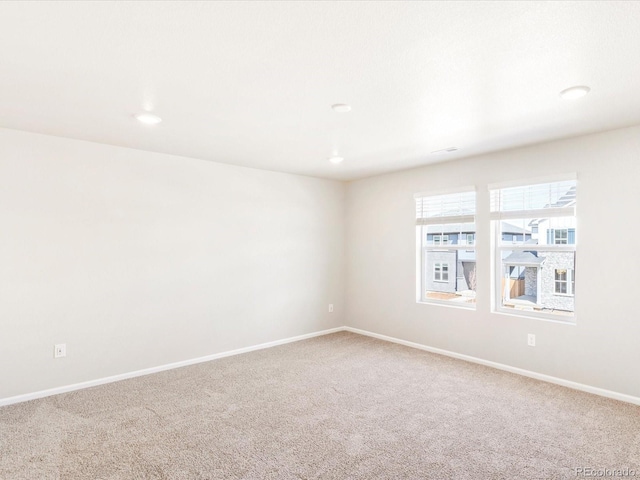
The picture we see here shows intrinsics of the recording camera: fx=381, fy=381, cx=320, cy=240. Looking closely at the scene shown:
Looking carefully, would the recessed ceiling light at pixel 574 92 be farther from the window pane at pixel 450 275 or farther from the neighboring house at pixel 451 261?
the window pane at pixel 450 275

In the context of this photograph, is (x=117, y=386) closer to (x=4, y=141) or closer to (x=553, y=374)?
(x=4, y=141)

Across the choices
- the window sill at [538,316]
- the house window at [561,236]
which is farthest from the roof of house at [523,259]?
the window sill at [538,316]

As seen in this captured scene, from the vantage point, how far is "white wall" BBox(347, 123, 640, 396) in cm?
328

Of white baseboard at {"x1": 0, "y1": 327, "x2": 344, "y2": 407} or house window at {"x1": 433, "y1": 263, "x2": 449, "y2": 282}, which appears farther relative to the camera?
house window at {"x1": 433, "y1": 263, "x2": 449, "y2": 282}

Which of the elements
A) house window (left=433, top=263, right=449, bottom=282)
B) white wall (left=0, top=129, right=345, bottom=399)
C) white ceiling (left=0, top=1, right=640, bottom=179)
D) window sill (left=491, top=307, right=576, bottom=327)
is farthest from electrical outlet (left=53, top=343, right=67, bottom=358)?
window sill (left=491, top=307, right=576, bottom=327)

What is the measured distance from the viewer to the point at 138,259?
13.1ft

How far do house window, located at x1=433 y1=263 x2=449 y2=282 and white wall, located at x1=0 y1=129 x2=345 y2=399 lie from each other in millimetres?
1687

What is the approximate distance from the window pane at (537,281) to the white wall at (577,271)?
17 centimetres

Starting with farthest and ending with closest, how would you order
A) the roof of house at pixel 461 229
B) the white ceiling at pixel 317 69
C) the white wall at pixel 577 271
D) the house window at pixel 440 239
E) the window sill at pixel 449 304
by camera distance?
1. the house window at pixel 440 239
2. the window sill at pixel 449 304
3. the roof of house at pixel 461 229
4. the white wall at pixel 577 271
5. the white ceiling at pixel 317 69

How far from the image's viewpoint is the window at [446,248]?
4.52 meters

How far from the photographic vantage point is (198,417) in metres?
2.96

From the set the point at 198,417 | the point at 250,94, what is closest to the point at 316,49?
the point at 250,94

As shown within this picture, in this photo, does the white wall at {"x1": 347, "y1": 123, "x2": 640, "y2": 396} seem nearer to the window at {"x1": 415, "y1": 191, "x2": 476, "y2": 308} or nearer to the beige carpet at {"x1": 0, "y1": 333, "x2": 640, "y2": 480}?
the window at {"x1": 415, "y1": 191, "x2": 476, "y2": 308}

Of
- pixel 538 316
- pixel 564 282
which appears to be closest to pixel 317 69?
pixel 564 282
